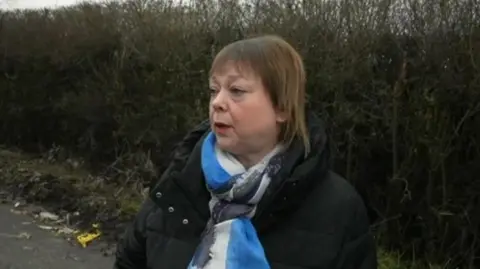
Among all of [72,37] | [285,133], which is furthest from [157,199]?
[72,37]

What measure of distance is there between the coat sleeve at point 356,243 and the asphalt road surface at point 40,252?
14.5 ft

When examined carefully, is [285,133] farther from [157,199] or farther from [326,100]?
[326,100]

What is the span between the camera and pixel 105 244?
7320mm

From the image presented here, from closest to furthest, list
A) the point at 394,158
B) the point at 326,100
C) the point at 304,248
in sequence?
the point at 304,248
the point at 394,158
the point at 326,100

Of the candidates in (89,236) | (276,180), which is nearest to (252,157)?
(276,180)

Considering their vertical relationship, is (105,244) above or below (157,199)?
below

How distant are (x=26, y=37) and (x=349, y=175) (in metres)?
7.01

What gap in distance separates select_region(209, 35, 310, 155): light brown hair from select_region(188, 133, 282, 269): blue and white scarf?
0.11 m

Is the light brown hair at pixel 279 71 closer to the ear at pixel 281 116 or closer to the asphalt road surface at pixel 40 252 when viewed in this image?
the ear at pixel 281 116

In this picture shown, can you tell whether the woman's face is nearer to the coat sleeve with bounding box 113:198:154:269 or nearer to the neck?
the neck

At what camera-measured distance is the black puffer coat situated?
2357 mm

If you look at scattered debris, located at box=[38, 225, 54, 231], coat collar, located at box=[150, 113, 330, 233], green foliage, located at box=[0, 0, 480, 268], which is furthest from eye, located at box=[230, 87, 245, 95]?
→ scattered debris, located at box=[38, 225, 54, 231]

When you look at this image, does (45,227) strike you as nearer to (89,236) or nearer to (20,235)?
(20,235)

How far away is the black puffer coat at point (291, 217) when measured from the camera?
236 cm
